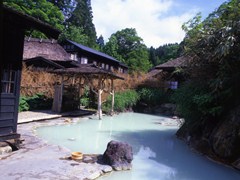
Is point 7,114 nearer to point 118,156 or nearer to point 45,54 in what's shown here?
point 118,156

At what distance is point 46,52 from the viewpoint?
2064 cm

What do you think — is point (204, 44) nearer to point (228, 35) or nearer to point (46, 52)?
point (228, 35)

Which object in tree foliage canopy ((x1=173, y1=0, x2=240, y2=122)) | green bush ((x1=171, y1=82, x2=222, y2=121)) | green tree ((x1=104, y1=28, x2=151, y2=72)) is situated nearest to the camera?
tree foliage canopy ((x1=173, y1=0, x2=240, y2=122))

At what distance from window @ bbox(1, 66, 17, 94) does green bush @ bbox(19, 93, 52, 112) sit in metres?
6.74

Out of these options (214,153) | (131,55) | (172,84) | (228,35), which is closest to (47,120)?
(214,153)

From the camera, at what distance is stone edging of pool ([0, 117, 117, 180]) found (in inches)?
160

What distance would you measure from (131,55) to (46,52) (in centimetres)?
1998

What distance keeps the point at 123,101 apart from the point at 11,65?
40.5ft

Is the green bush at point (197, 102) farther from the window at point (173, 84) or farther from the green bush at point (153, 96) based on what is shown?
the window at point (173, 84)

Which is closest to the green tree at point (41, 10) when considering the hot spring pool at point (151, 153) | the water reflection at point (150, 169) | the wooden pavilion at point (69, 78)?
the wooden pavilion at point (69, 78)

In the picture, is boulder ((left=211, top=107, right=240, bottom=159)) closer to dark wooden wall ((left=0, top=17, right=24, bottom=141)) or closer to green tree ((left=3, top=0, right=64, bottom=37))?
dark wooden wall ((left=0, top=17, right=24, bottom=141))

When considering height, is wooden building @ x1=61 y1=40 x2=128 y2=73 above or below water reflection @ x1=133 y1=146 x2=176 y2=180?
above

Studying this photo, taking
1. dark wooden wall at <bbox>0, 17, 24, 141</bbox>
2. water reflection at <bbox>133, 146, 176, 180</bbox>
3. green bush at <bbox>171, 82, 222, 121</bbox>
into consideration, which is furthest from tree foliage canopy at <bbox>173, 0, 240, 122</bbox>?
dark wooden wall at <bbox>0, 17, 24, 141</bbox>

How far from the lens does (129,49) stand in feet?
131
